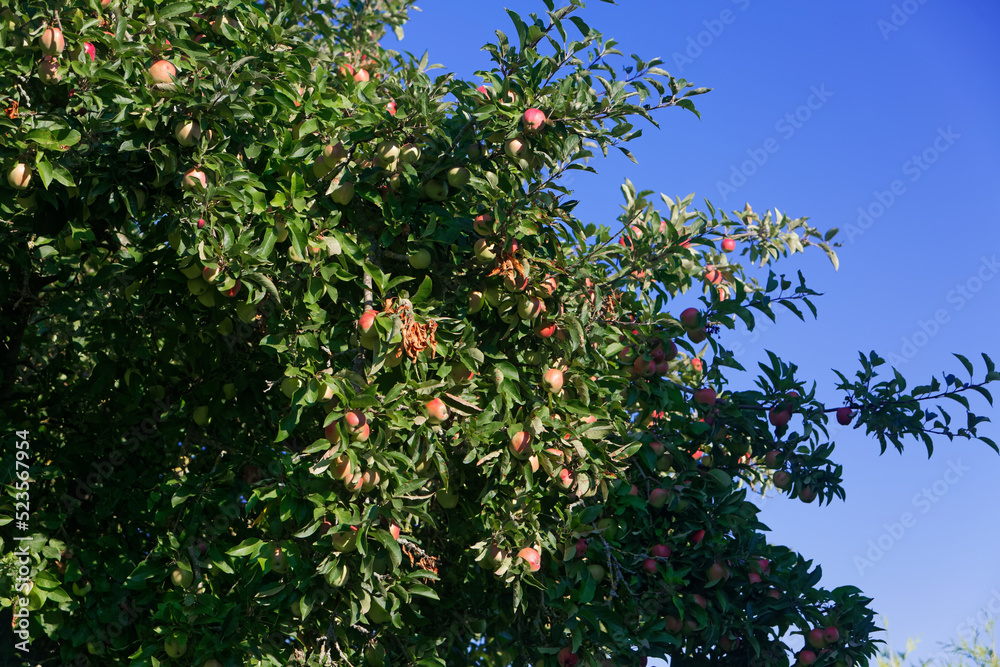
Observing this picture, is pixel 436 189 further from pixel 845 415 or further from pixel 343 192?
pixel 845 415

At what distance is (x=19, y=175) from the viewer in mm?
3990

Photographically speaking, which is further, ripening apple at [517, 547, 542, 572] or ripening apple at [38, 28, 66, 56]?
ripening apple at [517, 547, 542, 572]

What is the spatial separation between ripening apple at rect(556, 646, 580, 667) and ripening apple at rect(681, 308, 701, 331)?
198cm

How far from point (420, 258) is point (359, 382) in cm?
71

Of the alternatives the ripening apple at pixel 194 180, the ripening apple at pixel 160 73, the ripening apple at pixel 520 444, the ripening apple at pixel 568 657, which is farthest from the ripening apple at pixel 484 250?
the ripening apple at pixel 568 657

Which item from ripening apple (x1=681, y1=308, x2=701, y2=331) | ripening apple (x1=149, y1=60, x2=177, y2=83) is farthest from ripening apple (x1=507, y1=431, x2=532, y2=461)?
ripening apple (x1=149, y1=60, x2=177, y2=83)

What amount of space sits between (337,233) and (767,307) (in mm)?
2586

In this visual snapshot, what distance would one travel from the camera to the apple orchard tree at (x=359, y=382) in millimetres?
3947

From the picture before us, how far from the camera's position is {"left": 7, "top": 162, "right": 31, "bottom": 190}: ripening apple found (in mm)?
3977

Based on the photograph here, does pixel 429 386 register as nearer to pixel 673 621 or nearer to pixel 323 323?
pixel 323 323

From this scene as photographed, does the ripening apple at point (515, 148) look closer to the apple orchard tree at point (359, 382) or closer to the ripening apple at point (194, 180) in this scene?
the apple orchard tree at point (359, 382)

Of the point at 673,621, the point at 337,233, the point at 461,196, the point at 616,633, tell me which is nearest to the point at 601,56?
the point at 461,196

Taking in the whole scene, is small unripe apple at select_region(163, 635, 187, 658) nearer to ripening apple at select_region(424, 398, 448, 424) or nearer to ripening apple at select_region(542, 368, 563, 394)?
ripening apple at select_region(424, 398, 448, 424)

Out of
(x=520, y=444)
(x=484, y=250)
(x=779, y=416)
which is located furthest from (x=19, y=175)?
(x=779, y=416)
